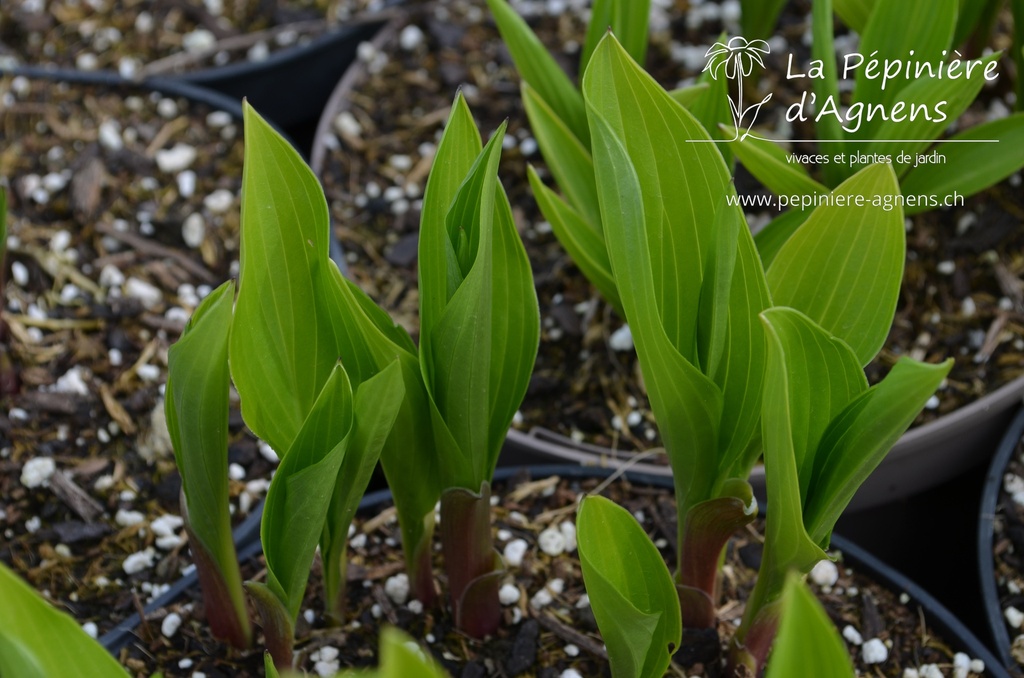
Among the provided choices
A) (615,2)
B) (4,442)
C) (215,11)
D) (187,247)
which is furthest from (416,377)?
(215,11)

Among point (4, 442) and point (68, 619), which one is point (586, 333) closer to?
point (4, 442)

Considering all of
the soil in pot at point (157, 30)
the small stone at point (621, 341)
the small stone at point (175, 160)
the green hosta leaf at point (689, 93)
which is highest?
the green hosta leaf at point (689, 93)

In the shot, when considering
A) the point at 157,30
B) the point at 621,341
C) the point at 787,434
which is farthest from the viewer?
the point at 157,30

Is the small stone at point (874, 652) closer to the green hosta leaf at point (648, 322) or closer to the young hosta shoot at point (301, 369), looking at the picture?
the green hosta leaf at point (648, 322)

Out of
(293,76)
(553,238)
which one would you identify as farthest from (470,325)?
(293,76)

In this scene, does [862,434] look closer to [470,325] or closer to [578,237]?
[470,325]

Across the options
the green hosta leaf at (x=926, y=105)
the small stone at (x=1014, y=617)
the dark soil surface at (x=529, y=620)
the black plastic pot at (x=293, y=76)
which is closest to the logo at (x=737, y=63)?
the green hosta leaf at (x=926, y=105)

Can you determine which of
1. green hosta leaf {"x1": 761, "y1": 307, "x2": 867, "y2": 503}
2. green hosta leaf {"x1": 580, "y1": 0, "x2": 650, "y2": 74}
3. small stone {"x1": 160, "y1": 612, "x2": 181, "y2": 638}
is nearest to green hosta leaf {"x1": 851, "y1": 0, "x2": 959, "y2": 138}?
green hosta leaf {"x1": 580, "y1": 0, "x2": 650, "y2": 74}

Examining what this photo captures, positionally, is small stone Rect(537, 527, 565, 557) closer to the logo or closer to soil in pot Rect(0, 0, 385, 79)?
the logo
